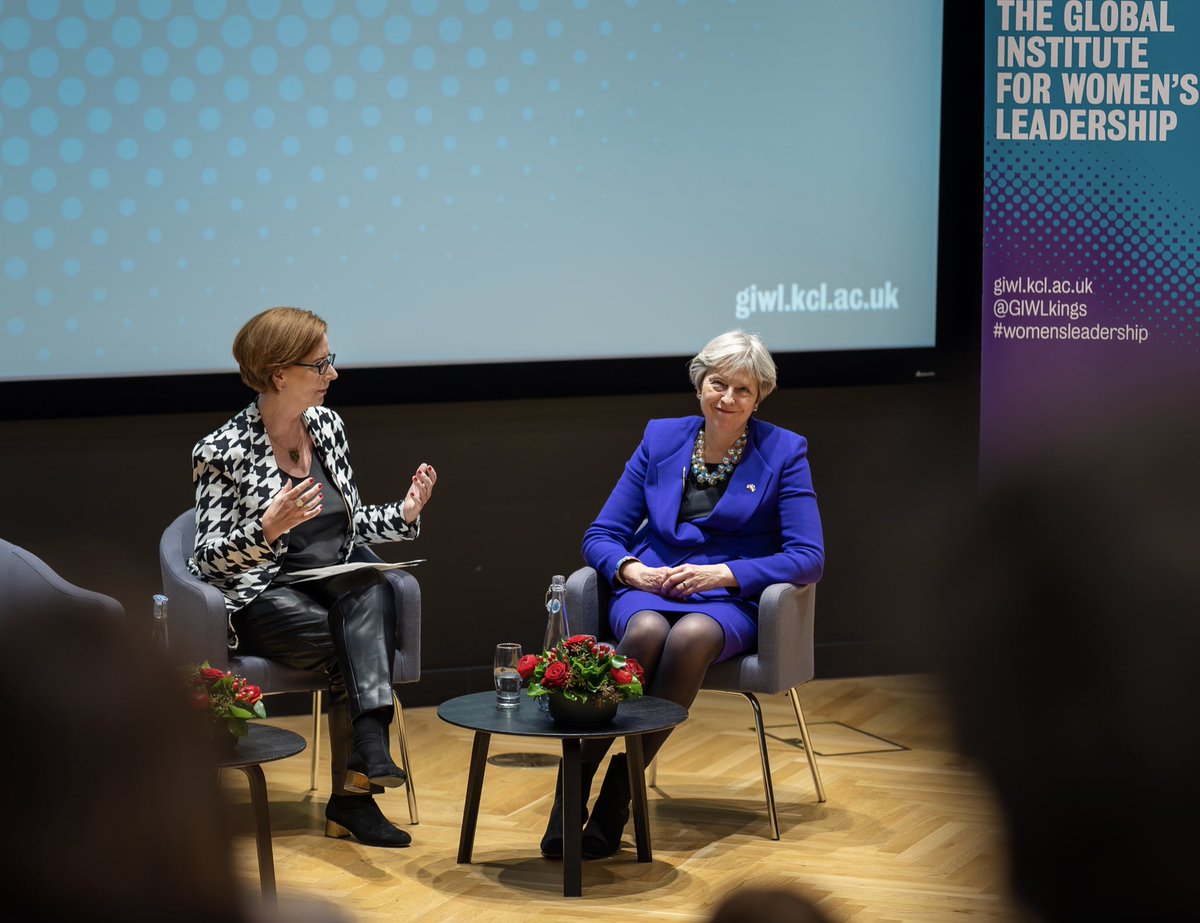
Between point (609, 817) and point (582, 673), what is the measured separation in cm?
57

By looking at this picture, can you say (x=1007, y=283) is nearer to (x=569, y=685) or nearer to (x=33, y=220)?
(x=569, y=685)

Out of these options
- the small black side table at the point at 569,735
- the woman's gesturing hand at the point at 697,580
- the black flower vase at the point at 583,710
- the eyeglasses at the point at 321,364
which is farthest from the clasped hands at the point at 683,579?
the eyeglasses at the point at 321,364

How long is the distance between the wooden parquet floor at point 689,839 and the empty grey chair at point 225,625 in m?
0.30

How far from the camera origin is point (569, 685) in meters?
3.68

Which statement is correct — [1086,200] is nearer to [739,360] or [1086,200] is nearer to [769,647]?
[739,360]

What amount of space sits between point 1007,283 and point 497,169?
175 centimetres

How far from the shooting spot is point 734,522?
14.2ft

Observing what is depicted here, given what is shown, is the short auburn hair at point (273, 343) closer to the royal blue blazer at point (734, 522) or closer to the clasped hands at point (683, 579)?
the royal blue blazer at point (734, 522)

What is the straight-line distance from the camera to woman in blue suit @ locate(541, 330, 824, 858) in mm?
4090

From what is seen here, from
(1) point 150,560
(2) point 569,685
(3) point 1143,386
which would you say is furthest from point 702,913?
(3) point 1143,386

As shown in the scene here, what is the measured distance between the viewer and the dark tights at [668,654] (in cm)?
407

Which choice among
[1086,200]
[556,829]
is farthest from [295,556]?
[1086,200]

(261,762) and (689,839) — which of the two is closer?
A: (261,762)

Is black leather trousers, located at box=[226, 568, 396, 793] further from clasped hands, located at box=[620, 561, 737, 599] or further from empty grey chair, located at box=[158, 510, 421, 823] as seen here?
clasped hands, located at box=[620, 561, 737, 599]
